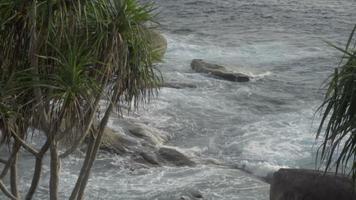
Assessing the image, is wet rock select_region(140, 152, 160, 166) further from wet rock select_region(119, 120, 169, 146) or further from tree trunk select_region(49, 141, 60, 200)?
tree trunk select_region(49, 141, 60, 200)

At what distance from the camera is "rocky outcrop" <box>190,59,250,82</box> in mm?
22484

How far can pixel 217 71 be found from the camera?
22.8 meters

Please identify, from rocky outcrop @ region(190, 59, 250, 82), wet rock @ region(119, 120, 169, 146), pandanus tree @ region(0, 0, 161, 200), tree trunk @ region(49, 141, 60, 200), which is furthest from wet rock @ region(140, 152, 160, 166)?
rocky outcrop @ region(190, 59, 250, 82)

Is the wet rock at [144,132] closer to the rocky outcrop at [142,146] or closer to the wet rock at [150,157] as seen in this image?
the rocky outcrop at [142,146]

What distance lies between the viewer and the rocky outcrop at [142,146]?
14969 millimetres

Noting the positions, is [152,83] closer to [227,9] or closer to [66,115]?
[66,115]

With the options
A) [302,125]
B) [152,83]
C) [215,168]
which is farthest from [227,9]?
[152,83]

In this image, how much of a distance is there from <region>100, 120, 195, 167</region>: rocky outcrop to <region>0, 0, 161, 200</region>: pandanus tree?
23.1ft

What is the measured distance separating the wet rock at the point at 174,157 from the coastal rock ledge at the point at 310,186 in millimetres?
4017

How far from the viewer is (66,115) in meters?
7.29

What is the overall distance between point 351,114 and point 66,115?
2524mm

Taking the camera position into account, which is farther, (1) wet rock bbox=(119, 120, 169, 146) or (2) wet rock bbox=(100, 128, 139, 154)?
(1) wet rock bbox=(119, 120, 169, 146)

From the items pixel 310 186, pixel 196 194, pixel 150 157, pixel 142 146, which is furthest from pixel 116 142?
pixel 310 186

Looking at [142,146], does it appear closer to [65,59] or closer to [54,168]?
[54,168]
